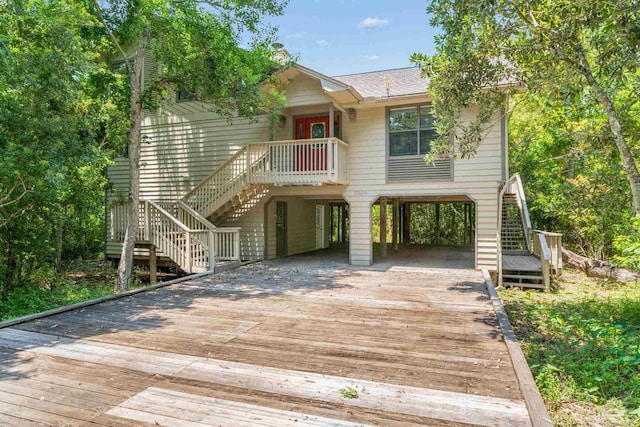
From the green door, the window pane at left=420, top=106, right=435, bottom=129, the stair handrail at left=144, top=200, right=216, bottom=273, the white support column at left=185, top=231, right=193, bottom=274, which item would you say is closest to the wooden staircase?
the window pane at left=420, top=106, right=435, bottom=129

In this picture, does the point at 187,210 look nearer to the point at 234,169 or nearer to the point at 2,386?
the point at 234,169

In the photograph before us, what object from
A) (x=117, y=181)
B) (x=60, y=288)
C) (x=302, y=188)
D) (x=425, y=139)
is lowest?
(x=60, y=288)

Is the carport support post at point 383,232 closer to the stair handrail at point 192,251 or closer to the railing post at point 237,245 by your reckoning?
the railing post at point 237,245

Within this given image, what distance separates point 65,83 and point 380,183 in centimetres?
769

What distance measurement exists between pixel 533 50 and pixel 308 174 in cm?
576

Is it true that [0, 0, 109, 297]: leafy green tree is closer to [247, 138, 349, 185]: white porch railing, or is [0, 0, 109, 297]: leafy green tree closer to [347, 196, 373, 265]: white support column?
[247, 138, 349, 185]: white porch railing

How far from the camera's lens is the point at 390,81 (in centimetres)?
1073

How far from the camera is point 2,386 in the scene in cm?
319

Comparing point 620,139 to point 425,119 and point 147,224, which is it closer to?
point 425,119

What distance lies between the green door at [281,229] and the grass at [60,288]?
4.50m

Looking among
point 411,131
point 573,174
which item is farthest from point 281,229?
point 573,174

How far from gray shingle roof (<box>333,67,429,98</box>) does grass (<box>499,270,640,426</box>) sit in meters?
6.14

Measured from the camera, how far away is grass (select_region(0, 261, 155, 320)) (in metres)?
7.96

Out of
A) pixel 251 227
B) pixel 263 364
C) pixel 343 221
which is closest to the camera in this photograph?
pixel 263 364
